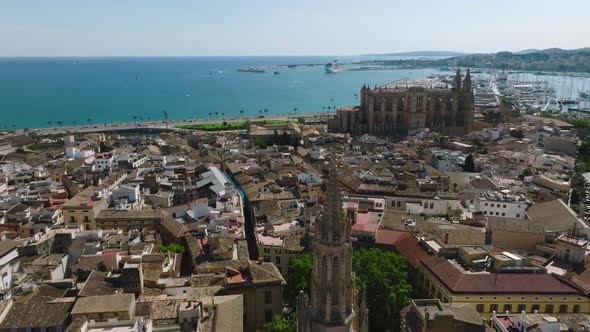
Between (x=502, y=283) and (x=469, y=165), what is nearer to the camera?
(x=502, y=283)

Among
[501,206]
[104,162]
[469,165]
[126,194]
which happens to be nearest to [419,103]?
[469,165]

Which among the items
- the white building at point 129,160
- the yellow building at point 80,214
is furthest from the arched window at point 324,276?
the white building at point 129,160

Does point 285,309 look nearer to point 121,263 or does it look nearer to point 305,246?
point 305,246

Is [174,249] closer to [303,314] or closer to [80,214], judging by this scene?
[80,214]

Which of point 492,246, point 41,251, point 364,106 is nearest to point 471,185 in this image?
point 492,246

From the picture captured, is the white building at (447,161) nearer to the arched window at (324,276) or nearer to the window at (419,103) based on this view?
the window at (419,103)
